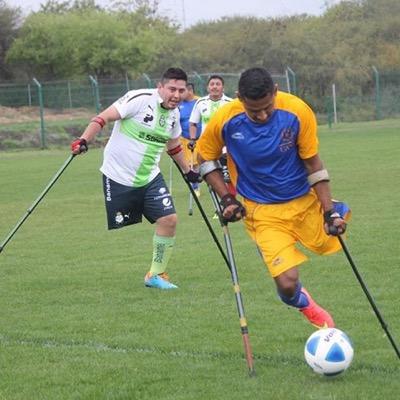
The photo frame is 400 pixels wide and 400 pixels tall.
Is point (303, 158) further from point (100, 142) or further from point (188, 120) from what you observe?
point (100, 142)

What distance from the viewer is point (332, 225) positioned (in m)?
6.39

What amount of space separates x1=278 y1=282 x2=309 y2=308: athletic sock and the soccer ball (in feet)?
1.75

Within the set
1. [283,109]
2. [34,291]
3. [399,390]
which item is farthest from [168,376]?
[34,291]

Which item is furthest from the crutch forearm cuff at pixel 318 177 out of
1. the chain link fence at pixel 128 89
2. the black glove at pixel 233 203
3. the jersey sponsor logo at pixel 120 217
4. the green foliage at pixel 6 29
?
the green foliage at pixel 6 29

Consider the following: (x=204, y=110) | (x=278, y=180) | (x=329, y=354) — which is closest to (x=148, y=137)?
(x=278, y=180)

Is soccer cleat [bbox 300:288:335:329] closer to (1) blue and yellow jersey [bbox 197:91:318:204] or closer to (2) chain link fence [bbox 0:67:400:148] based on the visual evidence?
(1) blue and yellow jersey [bbox 197:91:318:204]

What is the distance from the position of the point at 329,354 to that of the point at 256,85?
1726mm

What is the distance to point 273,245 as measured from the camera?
21.9 ft

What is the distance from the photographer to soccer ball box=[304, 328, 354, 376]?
6078 mm

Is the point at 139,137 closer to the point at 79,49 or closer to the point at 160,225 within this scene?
the point at 160,225

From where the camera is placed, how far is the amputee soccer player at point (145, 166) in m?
9.53

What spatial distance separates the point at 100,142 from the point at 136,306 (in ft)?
96.9

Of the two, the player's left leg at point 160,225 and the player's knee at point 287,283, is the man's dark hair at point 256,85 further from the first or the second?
the player's left leg at point 160,225

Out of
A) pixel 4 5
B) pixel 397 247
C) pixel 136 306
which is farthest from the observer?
pixel 4 5
